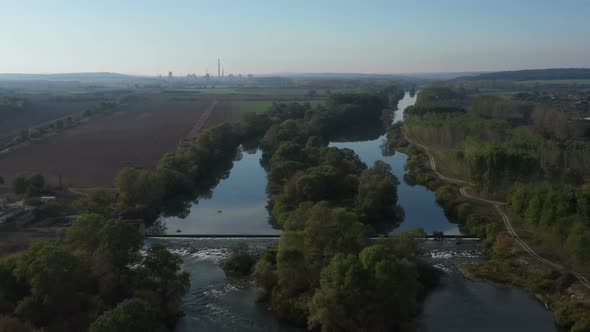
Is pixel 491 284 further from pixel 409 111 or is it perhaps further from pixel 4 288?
pixel 409 111

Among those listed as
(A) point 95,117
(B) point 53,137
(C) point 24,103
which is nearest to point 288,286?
(B) point 53,137

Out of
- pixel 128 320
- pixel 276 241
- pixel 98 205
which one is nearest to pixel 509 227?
pixel 276 241

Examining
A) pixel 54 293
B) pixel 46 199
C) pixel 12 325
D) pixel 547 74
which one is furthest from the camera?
pixel 547 74

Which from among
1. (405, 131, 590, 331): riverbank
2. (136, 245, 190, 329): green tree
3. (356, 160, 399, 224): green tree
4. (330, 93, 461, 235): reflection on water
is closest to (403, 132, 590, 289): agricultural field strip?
(405, 131, 590, 331): riverbank

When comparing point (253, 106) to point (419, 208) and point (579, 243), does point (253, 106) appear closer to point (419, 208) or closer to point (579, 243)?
point (419, 208)

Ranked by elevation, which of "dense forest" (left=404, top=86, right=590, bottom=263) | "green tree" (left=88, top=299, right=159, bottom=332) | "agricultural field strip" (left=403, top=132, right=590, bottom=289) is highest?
"dense forest" (left=404, top=86, right=590, bottom=263)

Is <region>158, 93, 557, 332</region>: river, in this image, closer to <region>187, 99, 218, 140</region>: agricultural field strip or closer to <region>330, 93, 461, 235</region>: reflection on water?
<region>330, 93, 461, 235</region>: reflection on water
